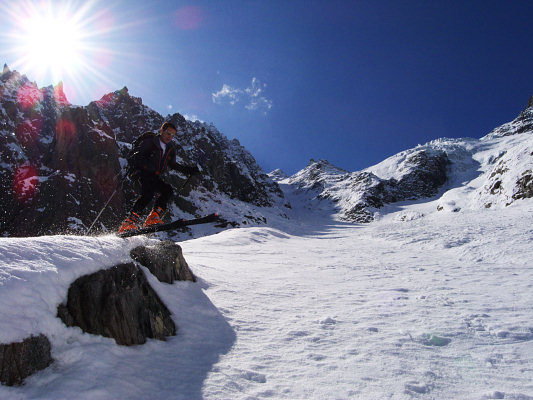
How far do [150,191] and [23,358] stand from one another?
4.78 meters

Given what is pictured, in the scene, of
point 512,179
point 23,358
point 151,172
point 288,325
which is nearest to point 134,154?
point 151,172

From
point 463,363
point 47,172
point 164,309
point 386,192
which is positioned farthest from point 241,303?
point 386,192

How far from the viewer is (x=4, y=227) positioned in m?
32.7

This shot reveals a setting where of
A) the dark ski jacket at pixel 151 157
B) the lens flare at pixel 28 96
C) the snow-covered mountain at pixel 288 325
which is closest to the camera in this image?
the snow-covered mountain at pixel 288 325

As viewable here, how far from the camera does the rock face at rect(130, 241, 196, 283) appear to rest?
18.5ft

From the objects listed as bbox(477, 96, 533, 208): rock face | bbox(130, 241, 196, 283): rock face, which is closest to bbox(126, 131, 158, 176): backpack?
bbox(130, 241, 196, 283): rock face

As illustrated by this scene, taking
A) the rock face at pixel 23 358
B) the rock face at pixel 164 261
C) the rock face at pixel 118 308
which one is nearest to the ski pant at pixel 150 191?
the rock face at pixel 164 261

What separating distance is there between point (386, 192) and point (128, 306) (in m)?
128

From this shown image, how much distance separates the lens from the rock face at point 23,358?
2.55 meters

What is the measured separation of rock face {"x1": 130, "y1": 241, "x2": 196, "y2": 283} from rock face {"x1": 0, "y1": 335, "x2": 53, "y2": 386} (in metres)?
2.45

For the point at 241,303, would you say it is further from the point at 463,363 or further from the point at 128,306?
the point at 463,363

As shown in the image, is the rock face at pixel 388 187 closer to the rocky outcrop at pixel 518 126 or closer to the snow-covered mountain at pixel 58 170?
the rocky outcrop at pixel 518 126

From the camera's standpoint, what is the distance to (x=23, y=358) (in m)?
2.70

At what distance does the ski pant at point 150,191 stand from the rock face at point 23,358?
176 inches
